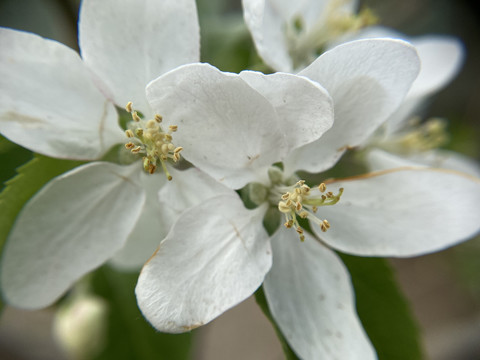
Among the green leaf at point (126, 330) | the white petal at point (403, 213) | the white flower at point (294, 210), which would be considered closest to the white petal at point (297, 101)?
the white flower at point (294, 210)

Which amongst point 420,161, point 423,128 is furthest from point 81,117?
point 423,128

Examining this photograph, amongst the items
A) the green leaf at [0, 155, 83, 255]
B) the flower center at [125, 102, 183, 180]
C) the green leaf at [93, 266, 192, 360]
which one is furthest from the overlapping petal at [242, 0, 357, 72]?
the green leaf at [93, 266, 192, 360]

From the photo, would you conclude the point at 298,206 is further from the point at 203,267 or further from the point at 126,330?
the point at 126,330

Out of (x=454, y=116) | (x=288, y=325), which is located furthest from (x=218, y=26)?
(x=454, y=116)

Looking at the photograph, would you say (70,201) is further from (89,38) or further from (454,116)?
(454,116)

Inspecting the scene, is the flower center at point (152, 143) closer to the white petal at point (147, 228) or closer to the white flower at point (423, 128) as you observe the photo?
the white petal at point (147, 228)

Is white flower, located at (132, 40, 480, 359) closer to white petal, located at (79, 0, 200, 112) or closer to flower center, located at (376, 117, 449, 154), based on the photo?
white petal, located at (79, 0, 200, 112)
